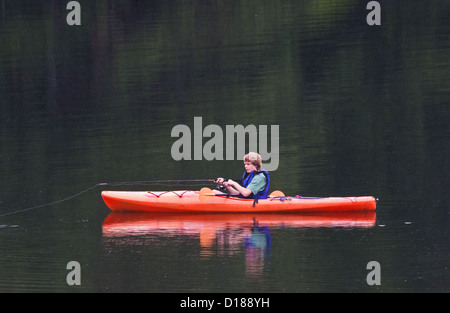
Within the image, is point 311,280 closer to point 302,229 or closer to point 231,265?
point 231,265

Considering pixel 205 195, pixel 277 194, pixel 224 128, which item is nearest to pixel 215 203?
pixel 205 195

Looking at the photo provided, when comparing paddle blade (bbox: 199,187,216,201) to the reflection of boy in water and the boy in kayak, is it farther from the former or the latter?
the reflection of boy in water

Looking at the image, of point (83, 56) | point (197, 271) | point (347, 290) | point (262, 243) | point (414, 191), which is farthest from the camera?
point (83, 56)

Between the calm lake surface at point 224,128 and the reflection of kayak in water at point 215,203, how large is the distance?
0.22m

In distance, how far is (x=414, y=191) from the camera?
44.2 ft

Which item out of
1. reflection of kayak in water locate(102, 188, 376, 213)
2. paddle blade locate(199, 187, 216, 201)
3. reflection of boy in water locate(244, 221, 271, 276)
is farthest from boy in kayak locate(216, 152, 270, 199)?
reflection of boy in water locate(244, 221, 271, 276)

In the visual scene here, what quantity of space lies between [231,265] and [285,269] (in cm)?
Result: 59

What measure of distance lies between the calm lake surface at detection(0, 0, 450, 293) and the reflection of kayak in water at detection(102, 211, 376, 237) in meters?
0.04

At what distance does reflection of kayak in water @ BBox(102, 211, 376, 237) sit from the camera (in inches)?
456


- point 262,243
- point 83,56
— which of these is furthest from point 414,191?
point 83,56

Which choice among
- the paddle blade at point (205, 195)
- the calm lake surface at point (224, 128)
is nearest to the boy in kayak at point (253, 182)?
the paddle blade at point (205, 195)

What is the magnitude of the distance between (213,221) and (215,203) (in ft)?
1.85

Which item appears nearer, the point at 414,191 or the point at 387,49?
the point at 414,191

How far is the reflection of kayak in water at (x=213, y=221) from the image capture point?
11570 mm
